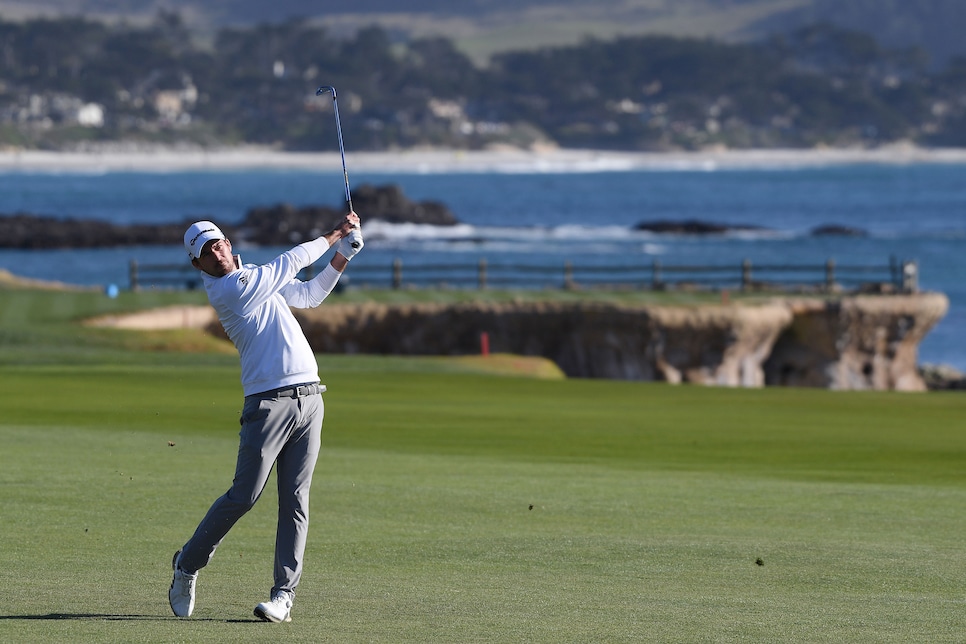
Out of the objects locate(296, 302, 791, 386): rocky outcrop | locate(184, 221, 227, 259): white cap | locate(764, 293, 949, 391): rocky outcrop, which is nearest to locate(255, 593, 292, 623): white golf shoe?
locate(184, 221, 227, 259): white cap

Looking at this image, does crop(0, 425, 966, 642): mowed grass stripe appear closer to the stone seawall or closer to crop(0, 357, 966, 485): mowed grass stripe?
crop(0, 357, 966, 485): mowed grass stripe

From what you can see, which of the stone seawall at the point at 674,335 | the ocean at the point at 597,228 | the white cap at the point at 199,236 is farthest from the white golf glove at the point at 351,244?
the ocean at the point at 597,228

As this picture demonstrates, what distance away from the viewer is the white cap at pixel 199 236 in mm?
7820

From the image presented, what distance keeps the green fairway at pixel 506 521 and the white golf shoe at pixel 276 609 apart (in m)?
0.06

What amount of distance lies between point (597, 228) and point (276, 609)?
394 feet

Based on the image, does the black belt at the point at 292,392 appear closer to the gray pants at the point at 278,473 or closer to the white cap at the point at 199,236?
the gray pants at the point at 278,473

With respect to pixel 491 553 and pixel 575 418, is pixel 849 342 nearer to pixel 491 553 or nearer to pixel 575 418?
pixel 575 418

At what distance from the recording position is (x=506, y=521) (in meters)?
11.4

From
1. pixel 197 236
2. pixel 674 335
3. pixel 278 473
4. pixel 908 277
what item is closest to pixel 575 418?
pixel 278 473

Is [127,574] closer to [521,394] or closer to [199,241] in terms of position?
[199,241]

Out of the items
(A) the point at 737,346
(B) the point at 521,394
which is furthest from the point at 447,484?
(A) the point at 737,346

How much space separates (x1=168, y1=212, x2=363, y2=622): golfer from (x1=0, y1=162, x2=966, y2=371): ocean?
51539 millimetres

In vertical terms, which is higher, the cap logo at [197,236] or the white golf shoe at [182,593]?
the cap logo at [197,236]

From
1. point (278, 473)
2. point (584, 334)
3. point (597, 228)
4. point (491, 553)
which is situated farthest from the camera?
point (597, 228)
